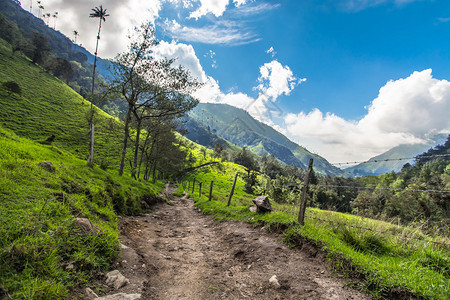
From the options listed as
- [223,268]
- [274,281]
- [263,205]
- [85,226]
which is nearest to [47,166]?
[85,226]

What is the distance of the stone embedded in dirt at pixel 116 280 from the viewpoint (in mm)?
4270

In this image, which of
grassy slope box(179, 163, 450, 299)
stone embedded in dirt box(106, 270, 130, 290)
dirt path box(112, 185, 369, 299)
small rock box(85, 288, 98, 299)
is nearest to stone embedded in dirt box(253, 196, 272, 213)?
grassy slope box(179, 163, 450, 299)

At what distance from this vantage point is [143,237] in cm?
819

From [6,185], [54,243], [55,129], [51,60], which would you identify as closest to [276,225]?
[54,243]

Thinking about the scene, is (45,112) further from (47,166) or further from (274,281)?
(274,281)

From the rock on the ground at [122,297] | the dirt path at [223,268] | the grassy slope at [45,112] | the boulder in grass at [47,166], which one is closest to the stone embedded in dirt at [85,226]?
the dirt path at [223,268]

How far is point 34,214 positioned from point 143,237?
4406 mm

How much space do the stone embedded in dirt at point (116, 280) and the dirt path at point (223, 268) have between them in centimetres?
16

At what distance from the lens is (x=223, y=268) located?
645 cm

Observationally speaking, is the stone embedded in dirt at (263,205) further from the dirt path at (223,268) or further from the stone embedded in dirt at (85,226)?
the stone embedded in dirt at (85,226)

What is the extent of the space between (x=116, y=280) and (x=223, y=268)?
3.29 meters

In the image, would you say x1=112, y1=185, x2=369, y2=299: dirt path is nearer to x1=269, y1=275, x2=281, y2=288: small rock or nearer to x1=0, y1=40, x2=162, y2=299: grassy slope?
x1=269, y1=275, x2=281, y2=288: small rock

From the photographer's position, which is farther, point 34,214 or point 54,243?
point 34,214

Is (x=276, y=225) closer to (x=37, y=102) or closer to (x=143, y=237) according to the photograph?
(x=143, y=237)
